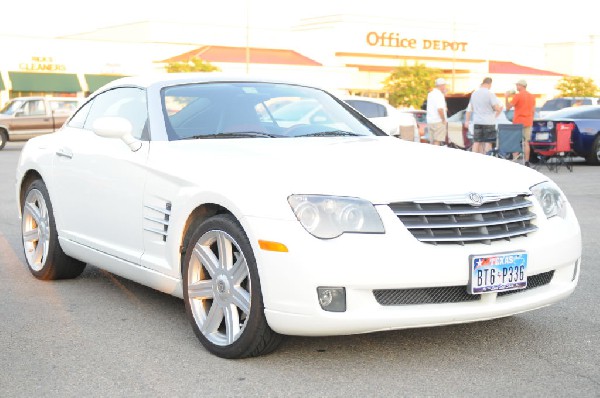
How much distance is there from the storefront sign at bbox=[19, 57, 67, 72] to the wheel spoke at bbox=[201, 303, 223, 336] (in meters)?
61.4

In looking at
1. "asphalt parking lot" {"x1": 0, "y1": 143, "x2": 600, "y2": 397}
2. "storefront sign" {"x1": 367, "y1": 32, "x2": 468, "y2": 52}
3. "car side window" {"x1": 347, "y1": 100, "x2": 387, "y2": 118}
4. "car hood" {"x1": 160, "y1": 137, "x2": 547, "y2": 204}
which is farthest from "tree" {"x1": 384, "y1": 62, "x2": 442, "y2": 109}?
"car hood" {"x1": 160, "y1": 137, "x2": 547, "y2": 204}

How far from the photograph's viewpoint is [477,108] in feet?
57.9

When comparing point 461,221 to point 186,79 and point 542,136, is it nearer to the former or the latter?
point 186,79

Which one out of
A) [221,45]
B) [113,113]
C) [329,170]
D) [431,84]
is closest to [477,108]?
[113,113]

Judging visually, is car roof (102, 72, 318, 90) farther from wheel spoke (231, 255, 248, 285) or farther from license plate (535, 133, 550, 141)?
license plate (535, 133, 550, 141)

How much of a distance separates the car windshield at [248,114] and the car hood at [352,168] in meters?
0.21

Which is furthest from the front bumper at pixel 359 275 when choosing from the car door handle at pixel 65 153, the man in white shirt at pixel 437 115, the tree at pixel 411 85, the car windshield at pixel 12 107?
the tree at pixel 411 85

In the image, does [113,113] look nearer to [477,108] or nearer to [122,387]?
[122,387]

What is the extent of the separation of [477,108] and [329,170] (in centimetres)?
1376

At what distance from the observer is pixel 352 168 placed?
Answer: 4.46 metres

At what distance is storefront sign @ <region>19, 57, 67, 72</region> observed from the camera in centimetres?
6269

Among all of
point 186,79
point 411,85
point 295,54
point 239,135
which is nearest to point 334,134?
point 239,135

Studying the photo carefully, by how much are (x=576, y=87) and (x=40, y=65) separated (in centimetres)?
5297

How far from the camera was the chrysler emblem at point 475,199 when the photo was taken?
4.27m
